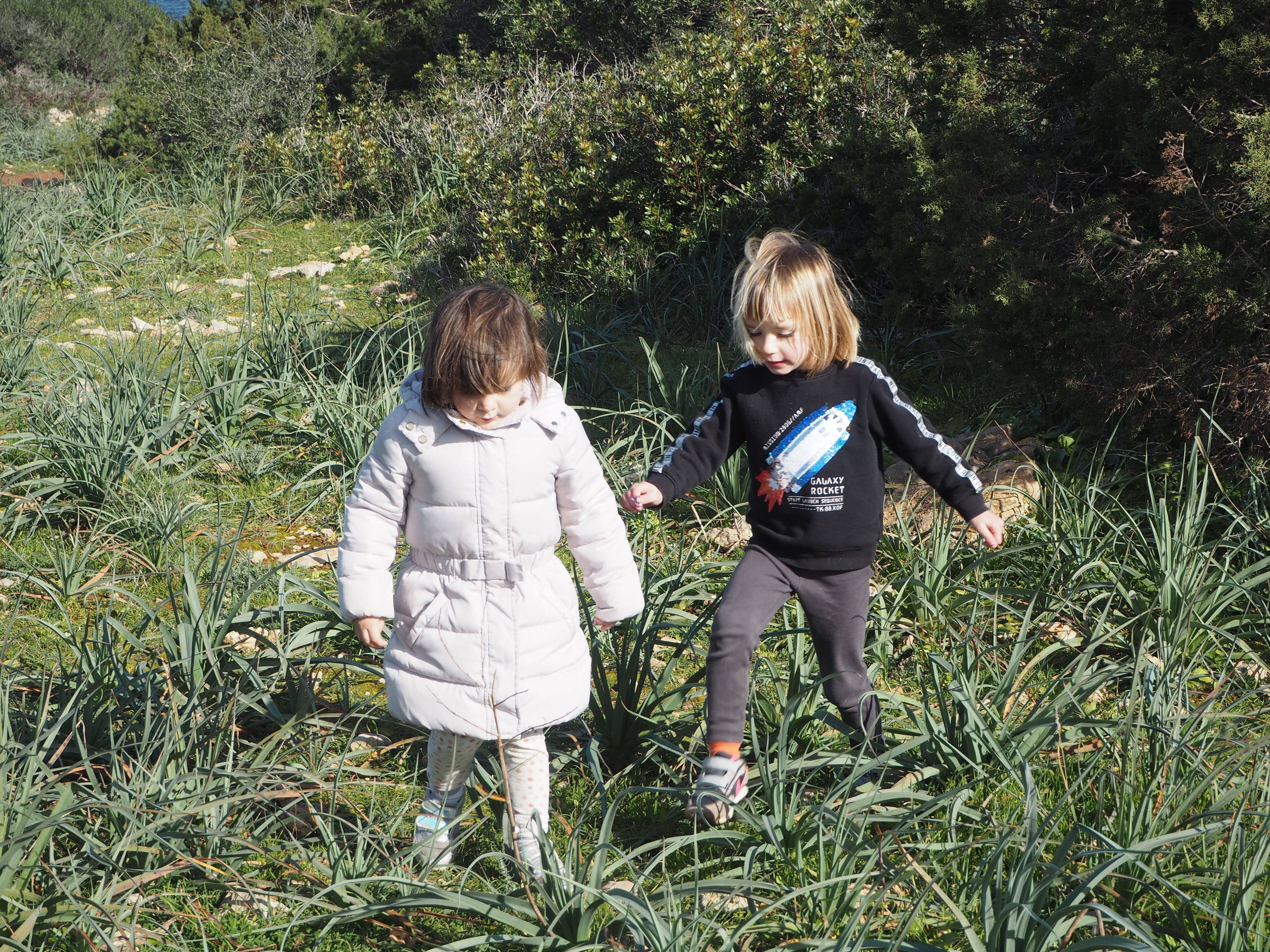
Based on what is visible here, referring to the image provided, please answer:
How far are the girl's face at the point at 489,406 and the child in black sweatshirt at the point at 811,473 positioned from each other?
391 millimetres

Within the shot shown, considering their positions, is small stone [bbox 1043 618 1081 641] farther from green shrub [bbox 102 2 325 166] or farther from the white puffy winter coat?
green shrub [bbox 102 2 325 166]

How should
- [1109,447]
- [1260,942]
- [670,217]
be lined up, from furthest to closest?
[670,217] < [1109,447] < [1260,942]

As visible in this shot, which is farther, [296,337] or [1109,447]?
[296,337]

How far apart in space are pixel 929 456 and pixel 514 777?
1.16 m

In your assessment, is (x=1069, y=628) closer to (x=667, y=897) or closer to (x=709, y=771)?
(x=709, y=771)

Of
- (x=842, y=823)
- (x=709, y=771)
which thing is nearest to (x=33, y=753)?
(x=709, y=771)

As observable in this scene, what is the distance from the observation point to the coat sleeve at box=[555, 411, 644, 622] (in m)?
2.20

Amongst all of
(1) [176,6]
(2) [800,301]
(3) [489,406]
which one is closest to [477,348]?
(3) [489,406]

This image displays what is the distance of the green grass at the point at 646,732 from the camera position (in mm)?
1919

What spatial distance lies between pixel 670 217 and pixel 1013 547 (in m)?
3.18

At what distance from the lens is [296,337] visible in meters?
4.82

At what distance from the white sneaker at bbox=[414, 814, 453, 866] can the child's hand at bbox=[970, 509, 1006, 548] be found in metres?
1.33

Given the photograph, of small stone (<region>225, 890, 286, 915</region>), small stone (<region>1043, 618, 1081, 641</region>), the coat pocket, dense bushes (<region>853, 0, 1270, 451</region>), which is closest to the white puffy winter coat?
the coat pocket

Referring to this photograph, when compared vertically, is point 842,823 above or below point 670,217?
below
